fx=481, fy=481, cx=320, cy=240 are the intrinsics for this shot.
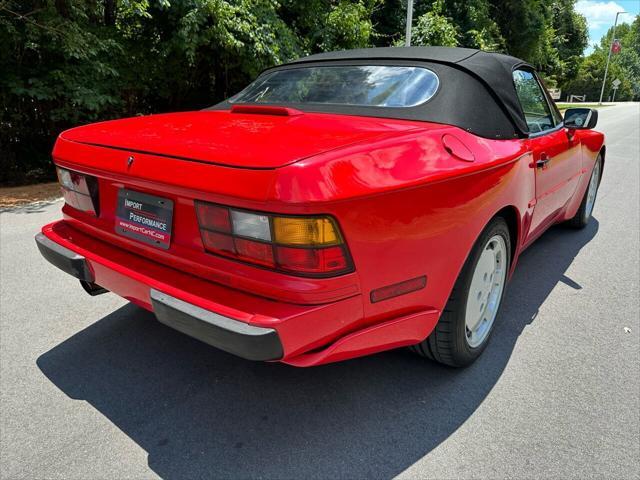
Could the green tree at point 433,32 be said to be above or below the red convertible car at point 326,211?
above

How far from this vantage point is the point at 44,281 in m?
3.50

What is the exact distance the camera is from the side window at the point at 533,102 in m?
2.97

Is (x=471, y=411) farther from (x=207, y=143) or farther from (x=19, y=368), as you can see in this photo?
(x=19, y=368)

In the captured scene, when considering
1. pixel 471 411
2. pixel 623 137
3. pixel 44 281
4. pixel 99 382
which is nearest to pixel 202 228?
pixel 99 382

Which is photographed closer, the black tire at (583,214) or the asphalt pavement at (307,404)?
the asphalt pavement at (307,404)

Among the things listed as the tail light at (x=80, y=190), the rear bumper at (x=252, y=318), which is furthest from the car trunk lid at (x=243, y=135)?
the rear bumper at (x=252, y=318)

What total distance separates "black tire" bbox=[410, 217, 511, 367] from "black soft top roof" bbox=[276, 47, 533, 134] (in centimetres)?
69

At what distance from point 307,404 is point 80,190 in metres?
1.49

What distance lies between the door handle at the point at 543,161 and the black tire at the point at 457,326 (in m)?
0.64

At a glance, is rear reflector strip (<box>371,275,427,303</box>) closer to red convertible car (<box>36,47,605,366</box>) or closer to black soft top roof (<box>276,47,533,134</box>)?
red convertible car (<box>36,47,605,366</box>)

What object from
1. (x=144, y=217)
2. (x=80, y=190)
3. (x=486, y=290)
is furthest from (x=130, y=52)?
(x=486, y=290)

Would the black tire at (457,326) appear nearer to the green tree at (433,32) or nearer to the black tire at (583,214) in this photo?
the black tire at (583,214)

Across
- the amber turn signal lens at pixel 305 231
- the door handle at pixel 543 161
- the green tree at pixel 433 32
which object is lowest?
the door handle at pixel 543 161

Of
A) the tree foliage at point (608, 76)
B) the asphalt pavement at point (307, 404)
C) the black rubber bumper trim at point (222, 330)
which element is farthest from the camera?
the tree foliage at point (608, 76)
